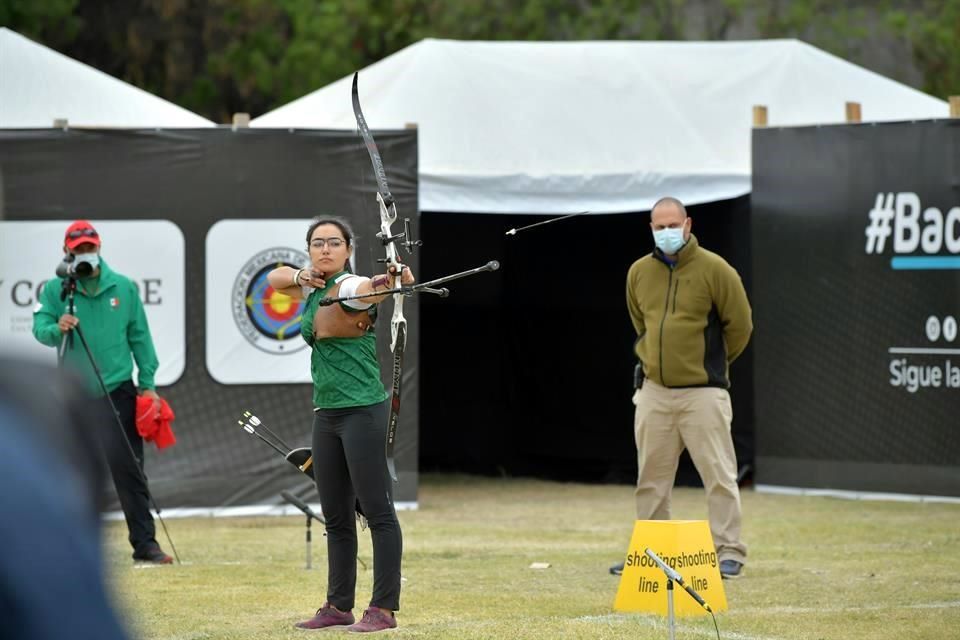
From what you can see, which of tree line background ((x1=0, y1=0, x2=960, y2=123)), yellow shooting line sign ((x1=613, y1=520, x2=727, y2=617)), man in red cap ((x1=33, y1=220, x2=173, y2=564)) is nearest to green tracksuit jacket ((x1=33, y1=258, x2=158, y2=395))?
man in red cap ((x1=33, y1=220, x2=173, y2=564))

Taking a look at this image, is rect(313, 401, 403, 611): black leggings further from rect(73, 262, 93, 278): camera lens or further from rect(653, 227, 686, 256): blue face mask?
rect(73, 262, 93, 278): camera lens

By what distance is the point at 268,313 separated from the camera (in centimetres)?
1156

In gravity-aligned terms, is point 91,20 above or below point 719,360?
above

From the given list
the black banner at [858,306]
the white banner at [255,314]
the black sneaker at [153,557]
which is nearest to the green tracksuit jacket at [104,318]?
the black sneaker at [153,557]

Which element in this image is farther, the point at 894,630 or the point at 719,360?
the point at 719,360

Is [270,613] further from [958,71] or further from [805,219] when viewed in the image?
[958,71]

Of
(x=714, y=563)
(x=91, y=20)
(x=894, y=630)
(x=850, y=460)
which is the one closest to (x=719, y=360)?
(x=714, y=563)

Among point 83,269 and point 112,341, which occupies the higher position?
point 83,269

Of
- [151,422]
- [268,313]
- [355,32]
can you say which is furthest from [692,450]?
[355,32]

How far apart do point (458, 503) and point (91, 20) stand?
1824cm

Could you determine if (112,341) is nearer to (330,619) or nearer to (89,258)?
(89,258)

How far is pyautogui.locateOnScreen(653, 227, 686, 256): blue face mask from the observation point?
7906 millimetres

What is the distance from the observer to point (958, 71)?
27125 mm

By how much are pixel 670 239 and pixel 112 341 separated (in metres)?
3.06
